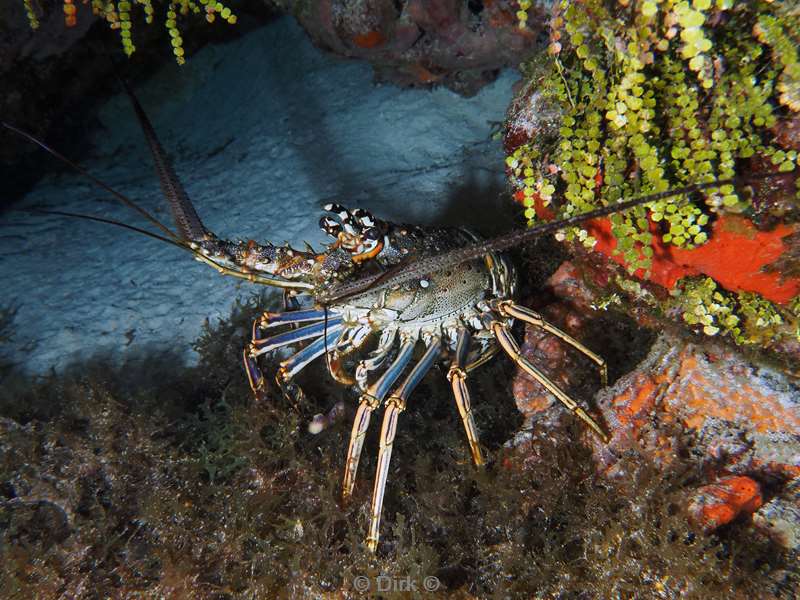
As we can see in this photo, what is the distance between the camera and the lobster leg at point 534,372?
8.34ft

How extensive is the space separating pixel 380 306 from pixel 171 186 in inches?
54.8

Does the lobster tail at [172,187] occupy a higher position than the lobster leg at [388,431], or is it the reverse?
the lobster tail at [172,187]

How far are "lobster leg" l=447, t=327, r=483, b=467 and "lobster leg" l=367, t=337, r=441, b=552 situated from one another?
0.18m

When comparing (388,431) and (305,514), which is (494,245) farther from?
(305,514)

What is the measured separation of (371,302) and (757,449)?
2164mm

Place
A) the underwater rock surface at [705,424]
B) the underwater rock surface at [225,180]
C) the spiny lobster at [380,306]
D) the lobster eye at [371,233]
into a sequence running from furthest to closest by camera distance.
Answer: the underwater rock surface at [225,180] → the lobster eye at [371,233] → the spiny lobster at [380,306] → the underwater rock surface at [705,424]

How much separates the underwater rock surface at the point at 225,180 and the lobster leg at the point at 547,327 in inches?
62.5

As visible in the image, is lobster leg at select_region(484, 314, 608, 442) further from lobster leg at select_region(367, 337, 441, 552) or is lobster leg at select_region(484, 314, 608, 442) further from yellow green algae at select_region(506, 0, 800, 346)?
yellow green algae at select_region(506, 0, 800, 346)

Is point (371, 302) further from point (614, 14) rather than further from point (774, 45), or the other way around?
point (774, 45)

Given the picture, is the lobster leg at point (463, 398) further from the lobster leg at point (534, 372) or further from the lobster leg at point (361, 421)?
the lobster leg at point (361, 421)

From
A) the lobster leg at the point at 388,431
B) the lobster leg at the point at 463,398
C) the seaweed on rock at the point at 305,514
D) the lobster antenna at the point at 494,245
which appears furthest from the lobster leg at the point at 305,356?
the lobster leg at the point at 463,398

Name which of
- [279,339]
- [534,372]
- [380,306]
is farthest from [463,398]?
[279,339]

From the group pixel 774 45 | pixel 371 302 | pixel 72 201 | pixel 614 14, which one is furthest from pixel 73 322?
pixel 774 45

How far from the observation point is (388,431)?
2.67 m
